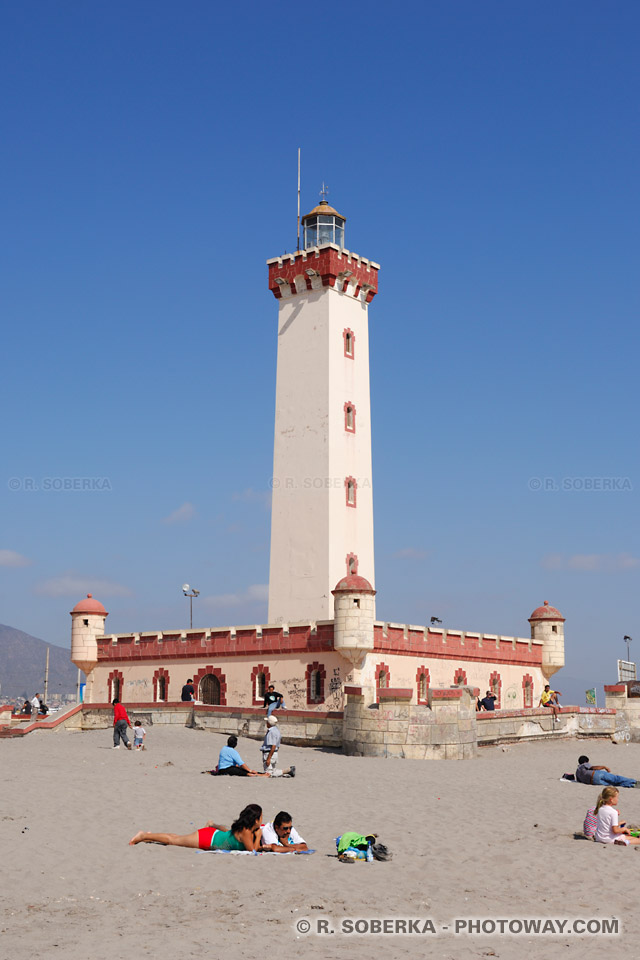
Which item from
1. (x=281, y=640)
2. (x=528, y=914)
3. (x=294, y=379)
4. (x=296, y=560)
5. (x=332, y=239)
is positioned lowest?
(x=528, y=914)

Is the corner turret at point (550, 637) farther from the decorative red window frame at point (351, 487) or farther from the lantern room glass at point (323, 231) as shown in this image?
the lantern room glass at point (323, 231)

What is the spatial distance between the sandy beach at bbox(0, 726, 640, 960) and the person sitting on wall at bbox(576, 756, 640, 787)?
29 centimetres

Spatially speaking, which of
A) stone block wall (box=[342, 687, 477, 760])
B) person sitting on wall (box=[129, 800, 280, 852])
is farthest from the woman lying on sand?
stone block wall (box=[342, 687, 477, 760])

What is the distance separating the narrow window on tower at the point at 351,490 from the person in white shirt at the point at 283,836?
1038 inches

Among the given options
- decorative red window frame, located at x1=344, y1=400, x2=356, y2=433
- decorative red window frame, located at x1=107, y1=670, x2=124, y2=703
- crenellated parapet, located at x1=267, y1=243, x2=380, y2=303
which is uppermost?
crenellated parapet, located at x1=267, y1=243, x2=380, y2=303

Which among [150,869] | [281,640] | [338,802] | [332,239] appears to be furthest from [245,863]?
[332,239]

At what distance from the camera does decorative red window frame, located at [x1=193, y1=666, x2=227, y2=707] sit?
125 ft

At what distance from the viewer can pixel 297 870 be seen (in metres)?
13.7

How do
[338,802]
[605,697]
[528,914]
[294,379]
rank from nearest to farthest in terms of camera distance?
Answer: 1. [528,914]
2. [338,802]
3. [605,697]
4. [294,379]

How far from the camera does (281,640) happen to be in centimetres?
3644

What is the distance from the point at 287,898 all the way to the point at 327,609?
27.0 meters

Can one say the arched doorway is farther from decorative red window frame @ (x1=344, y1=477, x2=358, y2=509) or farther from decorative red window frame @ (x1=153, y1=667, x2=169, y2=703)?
decorative red window frame @ (x1=344, y1=477, x2=358, y2=509)

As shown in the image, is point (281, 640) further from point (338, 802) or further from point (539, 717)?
point (338, 802)

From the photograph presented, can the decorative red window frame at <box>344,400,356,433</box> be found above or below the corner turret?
above
